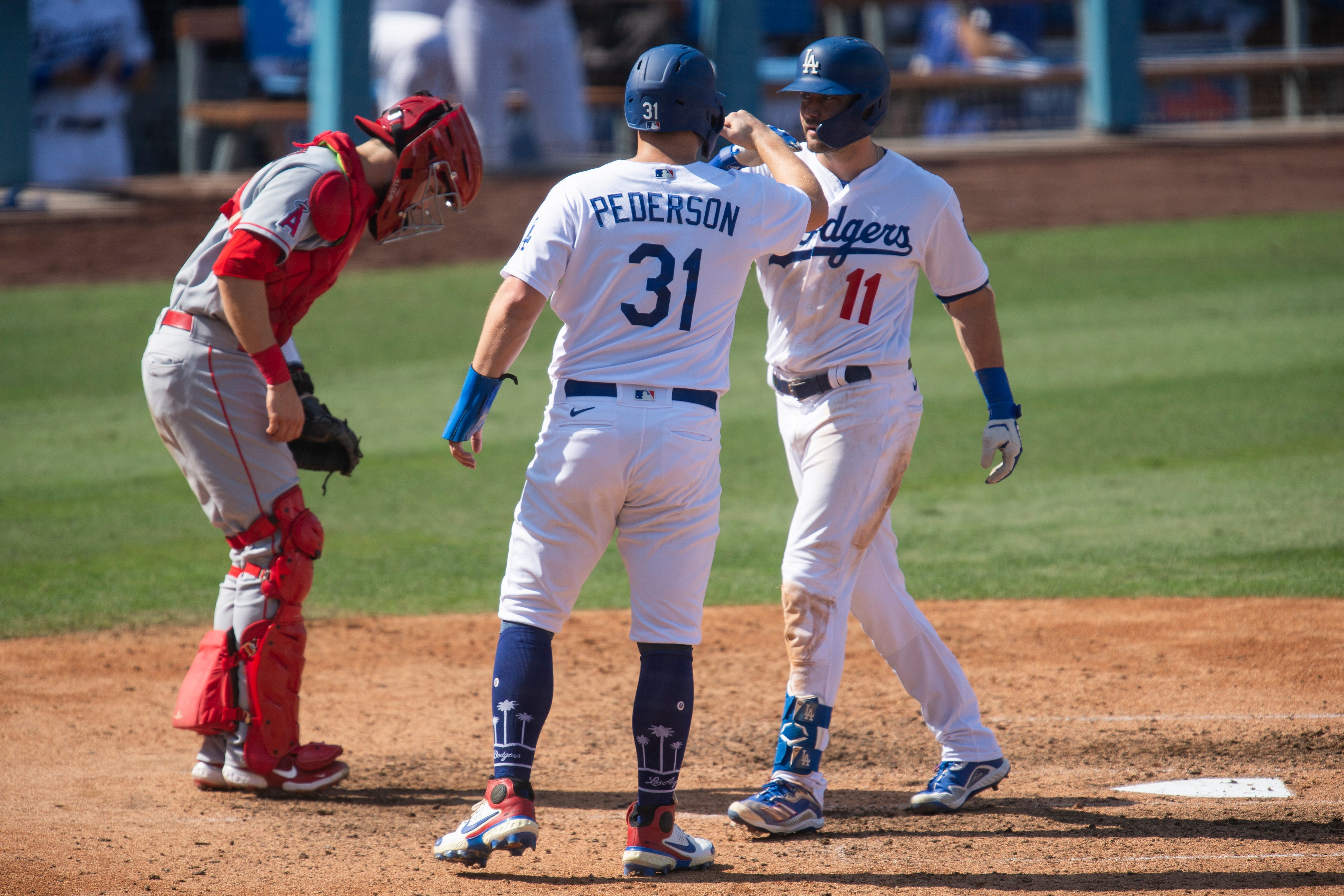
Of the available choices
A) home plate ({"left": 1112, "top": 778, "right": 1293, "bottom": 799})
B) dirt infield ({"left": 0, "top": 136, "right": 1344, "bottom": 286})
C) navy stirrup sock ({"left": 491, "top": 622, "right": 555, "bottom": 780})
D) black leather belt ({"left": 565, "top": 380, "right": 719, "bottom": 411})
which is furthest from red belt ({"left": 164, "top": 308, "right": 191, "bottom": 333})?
dirt infield ({"left": 0, "top": 136, "right": 1344, "bottom": 286})

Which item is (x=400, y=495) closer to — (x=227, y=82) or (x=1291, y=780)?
(x=1291, y=780)

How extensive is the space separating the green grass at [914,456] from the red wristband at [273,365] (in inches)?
94.4

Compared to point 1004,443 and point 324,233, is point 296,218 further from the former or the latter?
point 1004,443

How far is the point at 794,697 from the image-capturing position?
143 inches

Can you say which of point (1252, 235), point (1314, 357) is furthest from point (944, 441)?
point (1252, 235)

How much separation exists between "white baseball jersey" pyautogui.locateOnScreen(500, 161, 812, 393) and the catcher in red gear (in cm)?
84

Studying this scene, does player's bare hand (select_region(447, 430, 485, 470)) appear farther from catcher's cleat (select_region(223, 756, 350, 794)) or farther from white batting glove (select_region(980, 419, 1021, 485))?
white batting glove (select_region(980, 419, 1021, 485))

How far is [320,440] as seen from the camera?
13.9ft

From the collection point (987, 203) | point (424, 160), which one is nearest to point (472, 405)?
point (424, 160)

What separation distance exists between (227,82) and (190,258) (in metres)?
12.9

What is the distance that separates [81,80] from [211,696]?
11790 mm

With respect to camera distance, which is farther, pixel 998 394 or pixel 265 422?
pixel 265 422

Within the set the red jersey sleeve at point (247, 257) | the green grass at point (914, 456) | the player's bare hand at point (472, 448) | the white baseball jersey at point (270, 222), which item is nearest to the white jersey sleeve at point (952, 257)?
the player's bare hand at point (472, 448)

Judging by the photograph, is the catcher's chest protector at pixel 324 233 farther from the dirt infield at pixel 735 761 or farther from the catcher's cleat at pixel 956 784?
the catcher's cleat at pixel 956 784
